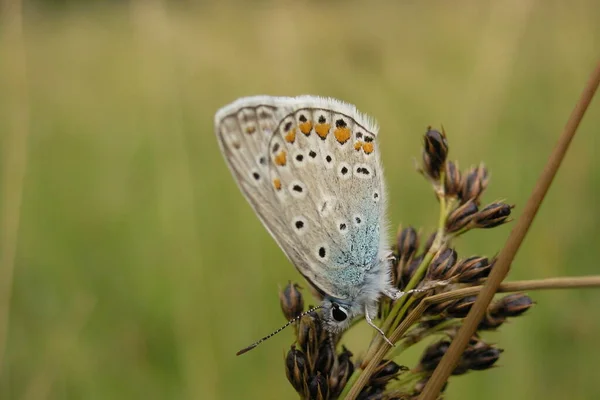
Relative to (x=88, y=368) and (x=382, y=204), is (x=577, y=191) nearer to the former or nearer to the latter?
(x=382, y=204)

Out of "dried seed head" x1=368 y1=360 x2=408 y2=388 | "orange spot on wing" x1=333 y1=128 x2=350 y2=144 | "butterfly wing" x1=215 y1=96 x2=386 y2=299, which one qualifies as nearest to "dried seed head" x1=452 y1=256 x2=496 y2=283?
"dried seed head" x1=368 y1=360 x2=408 y2=388

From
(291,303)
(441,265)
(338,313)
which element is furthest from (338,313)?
(441,265)

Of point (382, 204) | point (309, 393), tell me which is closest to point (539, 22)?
point (382, 204)

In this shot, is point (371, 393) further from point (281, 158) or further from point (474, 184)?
point (281, 158)

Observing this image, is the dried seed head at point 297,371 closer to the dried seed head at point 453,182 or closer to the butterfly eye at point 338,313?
the butterfly eye at point 338,313

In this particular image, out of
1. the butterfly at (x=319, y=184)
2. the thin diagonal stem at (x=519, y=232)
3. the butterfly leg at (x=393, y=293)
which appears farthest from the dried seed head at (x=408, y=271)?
the thin diagonal stem at (x=519, y=232)
